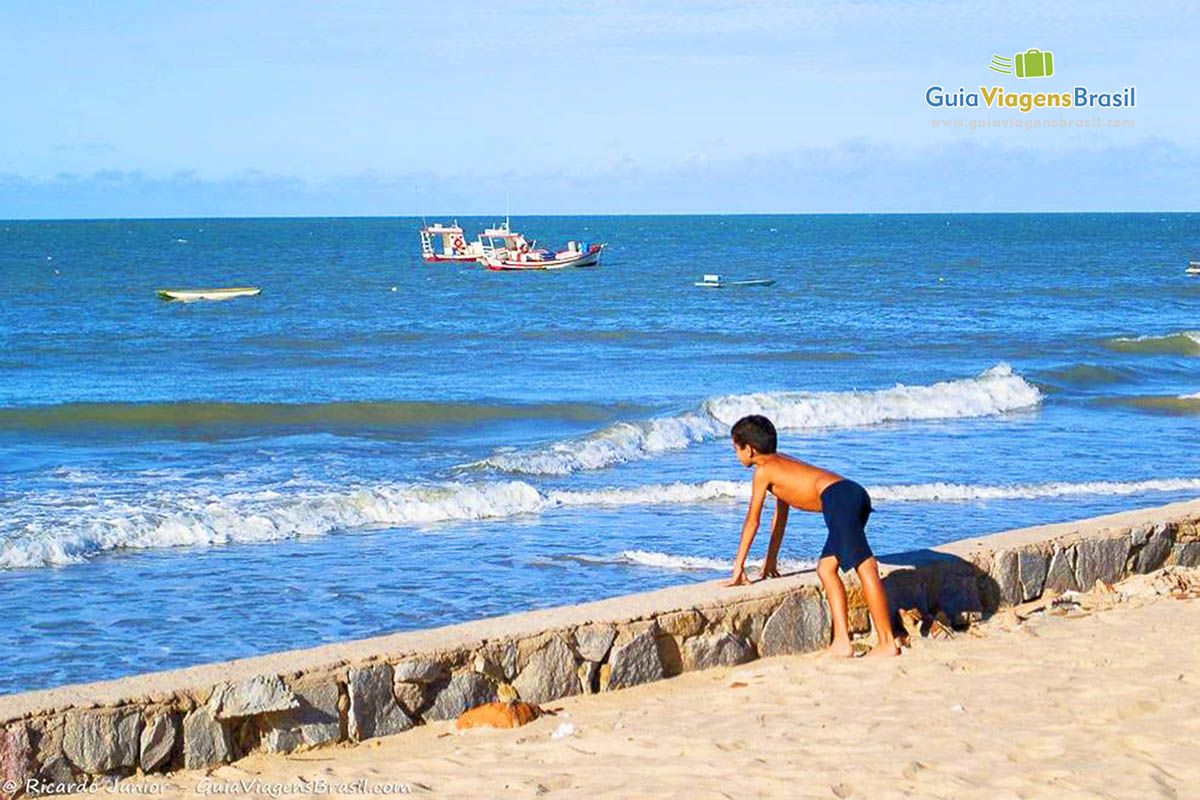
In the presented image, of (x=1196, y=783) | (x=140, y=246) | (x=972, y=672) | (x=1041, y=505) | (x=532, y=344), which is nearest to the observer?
(x=1196, y=783)

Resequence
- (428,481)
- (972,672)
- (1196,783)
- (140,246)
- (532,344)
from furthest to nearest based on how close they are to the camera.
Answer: (140,246)
(532,344)
(428,481)
(972,672)
(1196,783)

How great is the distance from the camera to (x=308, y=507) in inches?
459

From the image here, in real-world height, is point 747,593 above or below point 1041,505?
above

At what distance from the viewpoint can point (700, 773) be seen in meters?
4.85

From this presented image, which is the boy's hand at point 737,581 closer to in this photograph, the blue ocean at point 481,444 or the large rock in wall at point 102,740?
the blue ocean at point 481,444

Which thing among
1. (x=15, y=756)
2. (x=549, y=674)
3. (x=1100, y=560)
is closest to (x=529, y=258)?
(x=1100, y=560)

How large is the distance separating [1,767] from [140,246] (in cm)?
9943

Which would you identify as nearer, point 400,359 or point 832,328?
point 400,359

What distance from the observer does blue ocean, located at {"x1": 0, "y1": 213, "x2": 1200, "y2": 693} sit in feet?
29.4

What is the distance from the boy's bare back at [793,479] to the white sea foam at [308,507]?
5.04m

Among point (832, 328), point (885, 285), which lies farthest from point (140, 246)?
point (832, 328)

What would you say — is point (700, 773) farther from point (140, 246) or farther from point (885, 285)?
point (140, 246)

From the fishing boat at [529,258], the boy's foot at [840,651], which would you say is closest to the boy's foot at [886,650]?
the boy's foot at [840,651]

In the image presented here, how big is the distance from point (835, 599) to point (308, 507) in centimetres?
615
